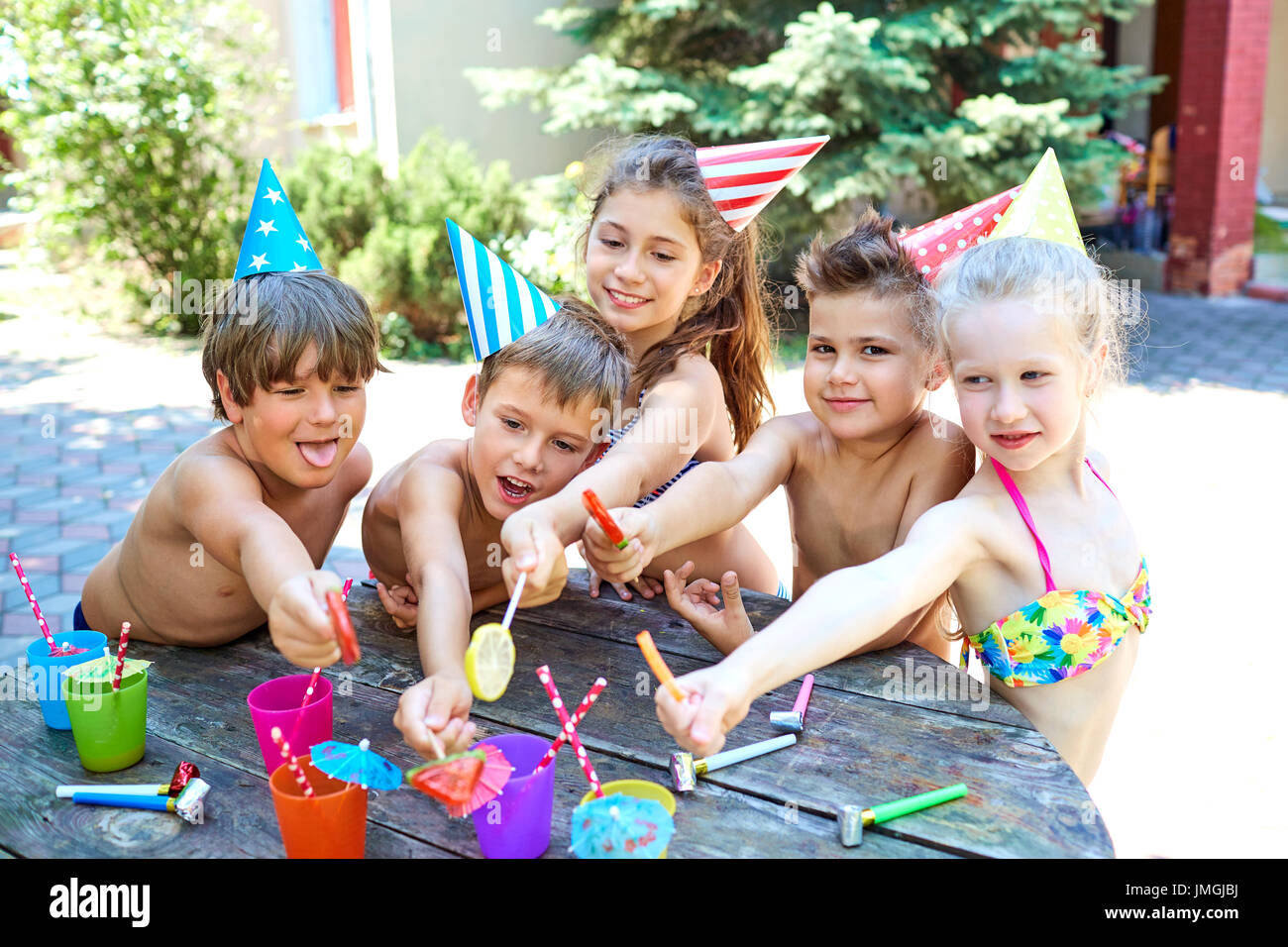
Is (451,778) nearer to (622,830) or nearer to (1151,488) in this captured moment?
(622,830)

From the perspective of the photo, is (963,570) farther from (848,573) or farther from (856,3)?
(856,3)

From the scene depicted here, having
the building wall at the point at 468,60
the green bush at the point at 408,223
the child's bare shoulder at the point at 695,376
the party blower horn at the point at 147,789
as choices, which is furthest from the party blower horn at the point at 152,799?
the building wall at the point at 468,60

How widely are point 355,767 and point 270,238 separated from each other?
1.33 meters

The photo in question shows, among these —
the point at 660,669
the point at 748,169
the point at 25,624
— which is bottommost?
the point at 25,624

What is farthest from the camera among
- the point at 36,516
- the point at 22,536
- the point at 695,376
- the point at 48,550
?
the point at 36,516

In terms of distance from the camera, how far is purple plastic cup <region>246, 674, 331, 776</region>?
1.70 m

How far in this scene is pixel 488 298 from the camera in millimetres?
2186

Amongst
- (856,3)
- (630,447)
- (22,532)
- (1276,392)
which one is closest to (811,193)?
(856,3)

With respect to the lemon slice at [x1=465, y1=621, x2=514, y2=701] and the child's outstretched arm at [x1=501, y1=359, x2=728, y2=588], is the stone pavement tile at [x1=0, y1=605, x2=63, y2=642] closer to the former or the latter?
the child's outstretched arm at [x1=501, y1=359, x2=728, y2=588]

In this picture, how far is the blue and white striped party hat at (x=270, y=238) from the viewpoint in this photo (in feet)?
7.39

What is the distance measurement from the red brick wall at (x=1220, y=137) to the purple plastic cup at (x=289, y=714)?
35.4 feet

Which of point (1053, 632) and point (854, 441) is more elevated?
point (854, 441)

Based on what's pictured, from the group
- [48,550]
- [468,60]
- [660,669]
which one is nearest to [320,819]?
[660,669]

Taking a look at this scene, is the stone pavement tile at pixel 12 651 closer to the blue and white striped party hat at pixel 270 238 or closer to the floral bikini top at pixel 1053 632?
the blue and white striped party hat at pixel 270 238
